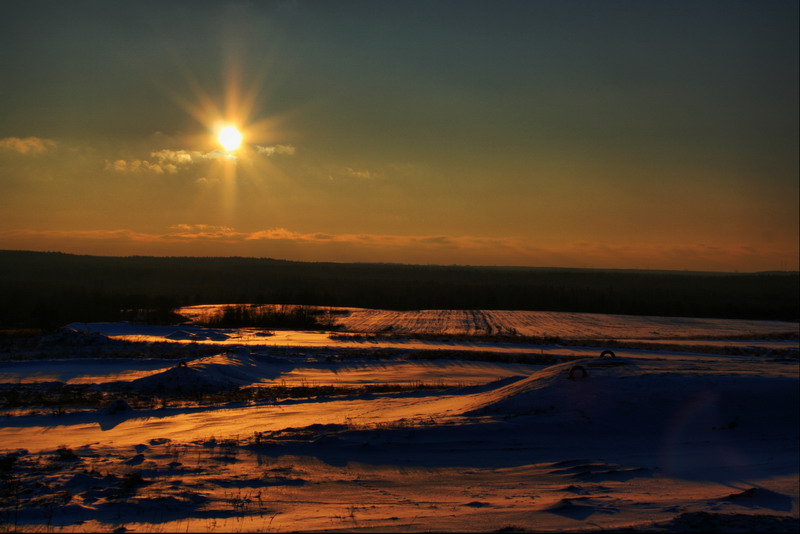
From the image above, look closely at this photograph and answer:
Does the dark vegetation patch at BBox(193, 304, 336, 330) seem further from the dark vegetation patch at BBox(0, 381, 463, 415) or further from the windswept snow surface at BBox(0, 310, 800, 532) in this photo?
the windswept snow surface at BBox(0, 310, 800, 532)

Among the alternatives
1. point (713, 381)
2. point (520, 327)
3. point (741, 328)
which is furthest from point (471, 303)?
point (713, 381)

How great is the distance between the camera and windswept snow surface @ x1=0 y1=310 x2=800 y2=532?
6309 millimetres

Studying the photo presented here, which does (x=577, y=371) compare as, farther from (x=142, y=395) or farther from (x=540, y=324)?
(x=540, y=324)

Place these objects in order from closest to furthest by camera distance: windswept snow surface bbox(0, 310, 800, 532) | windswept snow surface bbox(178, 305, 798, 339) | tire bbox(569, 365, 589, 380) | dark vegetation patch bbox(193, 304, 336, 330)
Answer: windswept snow surface bbox(0, 310, 800, 532), tire bbox(569, 365, 589, 380), windswept snow surface bbox(178, 305, 798, 339), dark vegetation patch bbox(193, 304, 336, 330)

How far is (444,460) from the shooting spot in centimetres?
879

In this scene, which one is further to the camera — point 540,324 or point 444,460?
point 540,324

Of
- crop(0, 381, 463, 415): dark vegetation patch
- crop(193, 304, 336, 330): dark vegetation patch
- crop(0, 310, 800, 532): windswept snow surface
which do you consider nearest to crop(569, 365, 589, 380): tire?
crop(0, 310, 800, 532): windswept snow surface

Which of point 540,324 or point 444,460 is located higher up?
point 444,460

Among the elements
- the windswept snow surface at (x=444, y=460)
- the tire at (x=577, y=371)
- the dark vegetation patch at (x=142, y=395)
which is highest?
the tire at (x=577, y=371)

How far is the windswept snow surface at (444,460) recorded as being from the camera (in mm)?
6309

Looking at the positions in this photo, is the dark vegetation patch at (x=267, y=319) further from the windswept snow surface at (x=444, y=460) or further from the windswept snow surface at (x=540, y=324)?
the windswept snow surface at (x=444, y=460)

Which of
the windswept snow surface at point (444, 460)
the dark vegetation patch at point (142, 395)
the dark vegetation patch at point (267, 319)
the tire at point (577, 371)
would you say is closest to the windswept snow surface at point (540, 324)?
the dark vegetation patch at point (267, 319)

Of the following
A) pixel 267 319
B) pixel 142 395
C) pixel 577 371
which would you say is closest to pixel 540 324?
pixel 267 319

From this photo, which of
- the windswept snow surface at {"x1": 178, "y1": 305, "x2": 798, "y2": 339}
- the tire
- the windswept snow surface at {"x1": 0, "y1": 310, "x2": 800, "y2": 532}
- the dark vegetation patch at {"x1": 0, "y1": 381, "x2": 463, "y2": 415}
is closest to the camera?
the windswept snow surface at {"x1": 0, "y1": 310, "x2": 800, "y2": 532}
